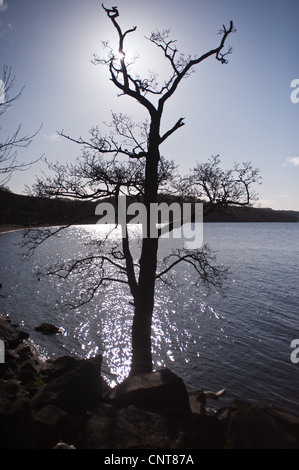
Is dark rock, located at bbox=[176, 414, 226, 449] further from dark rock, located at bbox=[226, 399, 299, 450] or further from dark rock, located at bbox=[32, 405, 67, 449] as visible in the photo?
dark rock, located at bbox=[32, 405, 67, 449]

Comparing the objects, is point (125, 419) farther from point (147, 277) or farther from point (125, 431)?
point (147, 277)

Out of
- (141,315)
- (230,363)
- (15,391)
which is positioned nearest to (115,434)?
(15,391)

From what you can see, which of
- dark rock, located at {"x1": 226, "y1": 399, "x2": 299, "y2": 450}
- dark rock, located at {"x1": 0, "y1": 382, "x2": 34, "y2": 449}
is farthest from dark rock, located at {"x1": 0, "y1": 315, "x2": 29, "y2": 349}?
dark rock, located at {"x1": 226, "y1": 399, "x2": 299, "y2": 450}

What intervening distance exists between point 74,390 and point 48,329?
17.7 metres

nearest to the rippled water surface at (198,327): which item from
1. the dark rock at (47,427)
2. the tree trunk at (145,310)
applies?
the tree trunk at (145,310)

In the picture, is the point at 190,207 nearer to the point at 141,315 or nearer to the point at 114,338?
the point at 141,315

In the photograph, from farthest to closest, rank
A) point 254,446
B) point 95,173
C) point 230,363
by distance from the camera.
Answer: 1. point 230,363
2. point 95,173
3. point 254,446

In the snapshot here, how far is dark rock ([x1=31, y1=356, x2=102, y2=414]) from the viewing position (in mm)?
7734

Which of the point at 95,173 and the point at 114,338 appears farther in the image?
the point at 114,338

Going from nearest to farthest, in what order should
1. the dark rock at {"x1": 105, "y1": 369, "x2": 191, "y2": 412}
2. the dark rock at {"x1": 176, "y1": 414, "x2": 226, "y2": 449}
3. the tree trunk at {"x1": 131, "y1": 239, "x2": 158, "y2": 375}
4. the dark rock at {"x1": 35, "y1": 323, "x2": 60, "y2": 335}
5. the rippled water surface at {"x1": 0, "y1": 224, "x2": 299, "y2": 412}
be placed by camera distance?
the dark rock at {"x1": 176, "y1": 414, "x2": 226, "y2": 449} < the dark rock at {"x1": 105, "y1": 369, "x2": 191, "y2": 412} < the tree trunk at {"x1": 131, "y1": 239, "x2": 158, "y2": 375} < the rippled water surface at {"x1": 0, "y1": 224, "x2": 299, "y2": 412} < the dark rock at {"x1": 35, "y1": 323, "x2": 60, "y2": 335}

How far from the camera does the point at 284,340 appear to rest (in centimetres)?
2275

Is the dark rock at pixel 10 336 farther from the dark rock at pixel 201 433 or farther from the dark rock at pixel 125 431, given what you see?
the dark rock at pixel 201 433

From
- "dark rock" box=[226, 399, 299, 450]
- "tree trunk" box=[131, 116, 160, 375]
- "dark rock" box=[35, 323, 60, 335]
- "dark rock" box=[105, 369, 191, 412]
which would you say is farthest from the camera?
"dark rock" box=[35, 323, 60, 335]

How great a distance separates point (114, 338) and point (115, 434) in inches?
700
